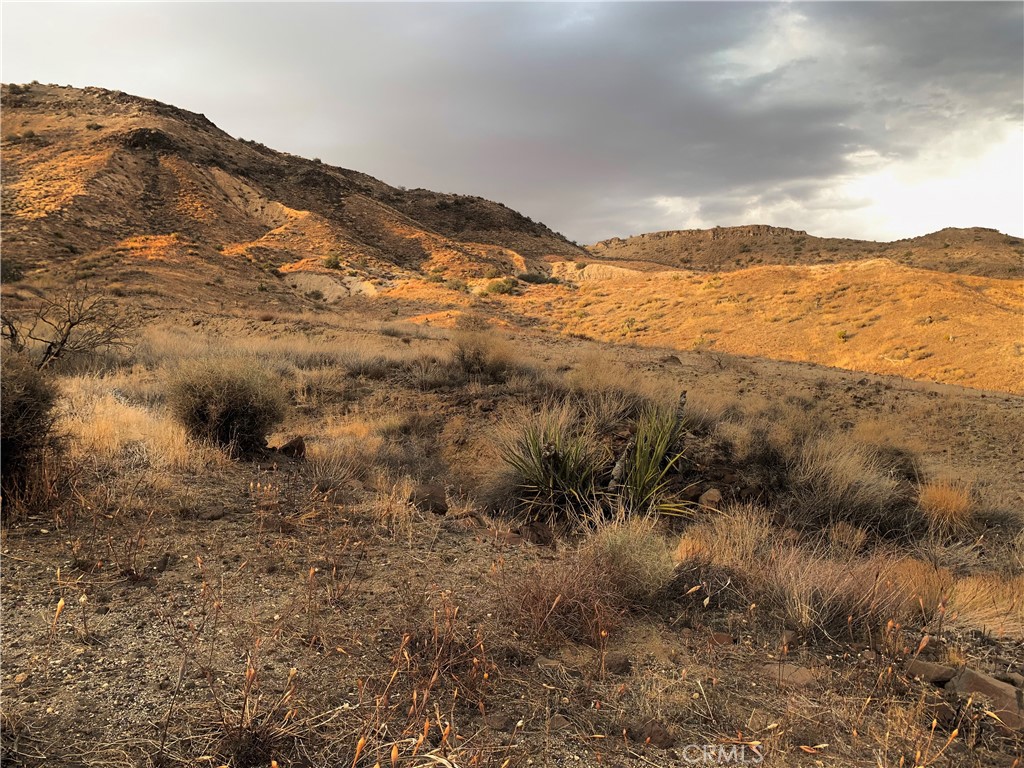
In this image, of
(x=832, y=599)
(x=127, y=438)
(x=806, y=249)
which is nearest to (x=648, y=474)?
(x=832, y=599)

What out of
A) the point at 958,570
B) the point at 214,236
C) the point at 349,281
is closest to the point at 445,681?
the point at 958,570

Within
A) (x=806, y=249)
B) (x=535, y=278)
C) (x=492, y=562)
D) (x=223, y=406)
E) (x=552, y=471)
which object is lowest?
(x=492, y=562)

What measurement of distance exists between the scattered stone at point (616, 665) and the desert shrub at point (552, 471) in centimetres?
334

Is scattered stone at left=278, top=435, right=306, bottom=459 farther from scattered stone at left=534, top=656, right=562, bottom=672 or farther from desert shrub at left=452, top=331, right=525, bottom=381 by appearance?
desert shrub at left=452, top=331, right=525, bottom=381

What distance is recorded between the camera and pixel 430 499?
6.52 meters

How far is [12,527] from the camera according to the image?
4.62m

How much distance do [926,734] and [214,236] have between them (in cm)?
4836

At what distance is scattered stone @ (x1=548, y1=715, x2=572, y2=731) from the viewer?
2.91m

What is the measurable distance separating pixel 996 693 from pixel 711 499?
14.7ft

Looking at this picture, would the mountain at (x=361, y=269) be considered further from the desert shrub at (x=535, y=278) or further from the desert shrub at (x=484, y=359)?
the desert shrub at (x=484, y=359)

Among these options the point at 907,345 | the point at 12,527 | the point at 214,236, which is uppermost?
the point at 214,236

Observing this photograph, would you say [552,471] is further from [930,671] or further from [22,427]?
[22,427]

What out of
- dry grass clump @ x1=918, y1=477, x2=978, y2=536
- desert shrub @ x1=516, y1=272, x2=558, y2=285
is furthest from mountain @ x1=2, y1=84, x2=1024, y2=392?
dry grass clump @ x1=918, y1=477, x2=978, y2=536

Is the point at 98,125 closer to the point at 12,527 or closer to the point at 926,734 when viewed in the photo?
the point at 12,527
